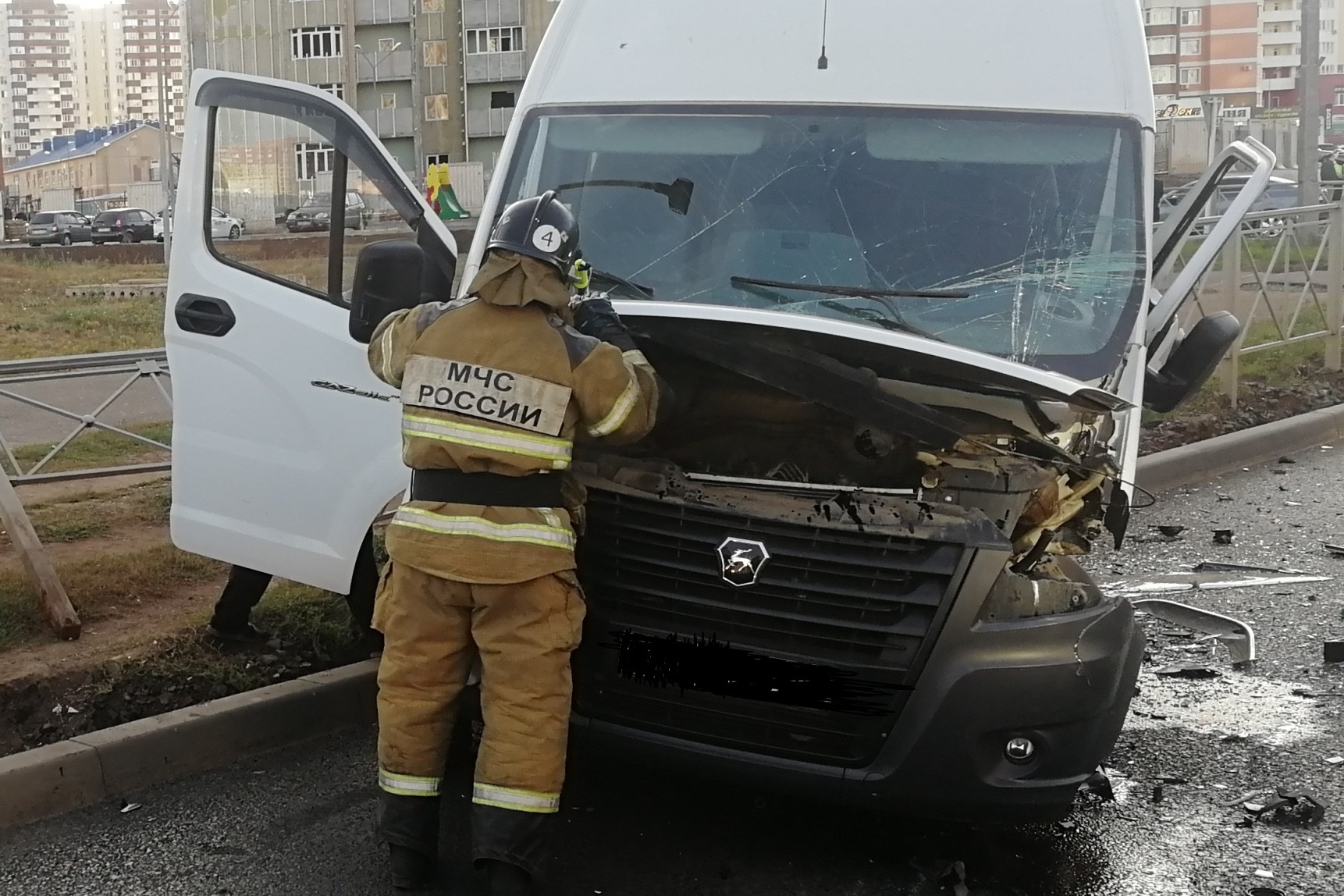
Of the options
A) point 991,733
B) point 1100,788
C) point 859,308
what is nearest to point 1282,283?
point 1100,788

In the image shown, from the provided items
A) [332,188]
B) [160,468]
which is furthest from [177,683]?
[160,468]

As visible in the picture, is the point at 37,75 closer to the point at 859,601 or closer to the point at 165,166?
the point at 165,166

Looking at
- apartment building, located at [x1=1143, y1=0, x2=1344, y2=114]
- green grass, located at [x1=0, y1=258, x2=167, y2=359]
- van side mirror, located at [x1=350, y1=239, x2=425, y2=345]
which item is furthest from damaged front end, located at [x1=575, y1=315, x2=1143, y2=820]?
apartment building, located at [x1=1143, y1=0, x2=1344, y2=114]

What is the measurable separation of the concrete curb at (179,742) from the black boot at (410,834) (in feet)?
3.52

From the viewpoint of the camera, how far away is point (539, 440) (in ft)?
11.5

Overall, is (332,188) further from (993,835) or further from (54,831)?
(993,835)

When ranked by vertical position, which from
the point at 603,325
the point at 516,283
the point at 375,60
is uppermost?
the point at 375,60

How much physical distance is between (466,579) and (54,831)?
155 centimetres

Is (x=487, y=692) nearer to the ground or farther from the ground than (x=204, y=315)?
nearer to the ground

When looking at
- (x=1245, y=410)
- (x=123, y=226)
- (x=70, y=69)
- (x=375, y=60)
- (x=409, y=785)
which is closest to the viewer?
(x=409, y=785)

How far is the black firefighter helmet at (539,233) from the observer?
139 inches

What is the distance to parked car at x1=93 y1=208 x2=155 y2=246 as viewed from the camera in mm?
47094

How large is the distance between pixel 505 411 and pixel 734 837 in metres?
1.41

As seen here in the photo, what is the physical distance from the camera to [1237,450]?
386 inches
